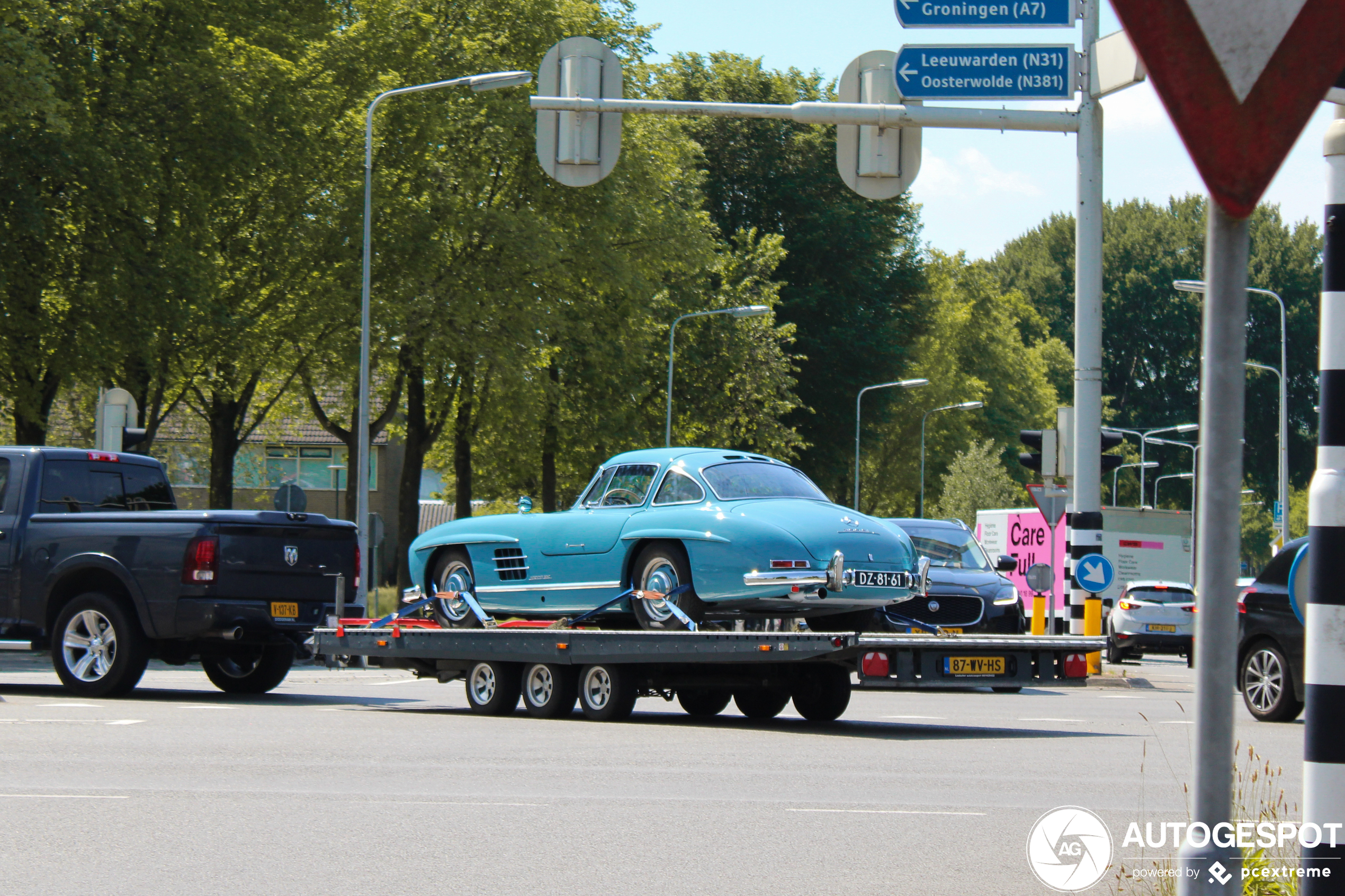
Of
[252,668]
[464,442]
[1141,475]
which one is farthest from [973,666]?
[1141,475]

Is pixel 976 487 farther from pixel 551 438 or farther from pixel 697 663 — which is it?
pixel 697 663

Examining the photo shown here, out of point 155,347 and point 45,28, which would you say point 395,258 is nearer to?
point 155,347

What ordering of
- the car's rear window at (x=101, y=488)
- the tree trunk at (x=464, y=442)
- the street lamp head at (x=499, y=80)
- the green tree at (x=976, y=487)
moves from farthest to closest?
the green tree at (x=976, y=487)
the tree trunk at (x=464, y=442)
the street lamp head at (x=499, y=80)
the car's rear window at (x=101, y=488)

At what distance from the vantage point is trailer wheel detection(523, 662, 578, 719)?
46.5 feet

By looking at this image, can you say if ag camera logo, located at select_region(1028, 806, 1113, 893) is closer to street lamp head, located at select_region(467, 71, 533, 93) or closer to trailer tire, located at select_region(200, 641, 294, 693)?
trailer tire, located at select_region(200, 641, 294, 693)

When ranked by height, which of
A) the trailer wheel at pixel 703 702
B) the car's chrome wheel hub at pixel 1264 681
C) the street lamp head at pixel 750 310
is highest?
the street lamp head at pixel 750 310

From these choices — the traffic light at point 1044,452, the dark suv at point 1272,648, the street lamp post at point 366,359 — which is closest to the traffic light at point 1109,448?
the traffic light at point 1044,452

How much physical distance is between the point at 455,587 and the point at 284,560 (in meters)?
1.71

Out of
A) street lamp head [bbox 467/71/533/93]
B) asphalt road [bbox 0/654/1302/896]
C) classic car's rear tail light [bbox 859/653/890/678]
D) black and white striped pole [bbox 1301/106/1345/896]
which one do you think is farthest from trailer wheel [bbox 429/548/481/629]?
street lamp head [bbox 467/71/533/93]

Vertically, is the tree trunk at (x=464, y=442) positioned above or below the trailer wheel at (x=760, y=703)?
above

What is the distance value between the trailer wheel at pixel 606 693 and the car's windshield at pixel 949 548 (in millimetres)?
9035

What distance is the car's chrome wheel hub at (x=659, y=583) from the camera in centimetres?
1363

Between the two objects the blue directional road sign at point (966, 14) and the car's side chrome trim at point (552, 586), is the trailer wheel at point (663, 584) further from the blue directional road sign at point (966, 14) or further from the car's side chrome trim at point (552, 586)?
the blue directional road sign at point (966, 14)

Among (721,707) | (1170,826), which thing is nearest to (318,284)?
(721,707)
